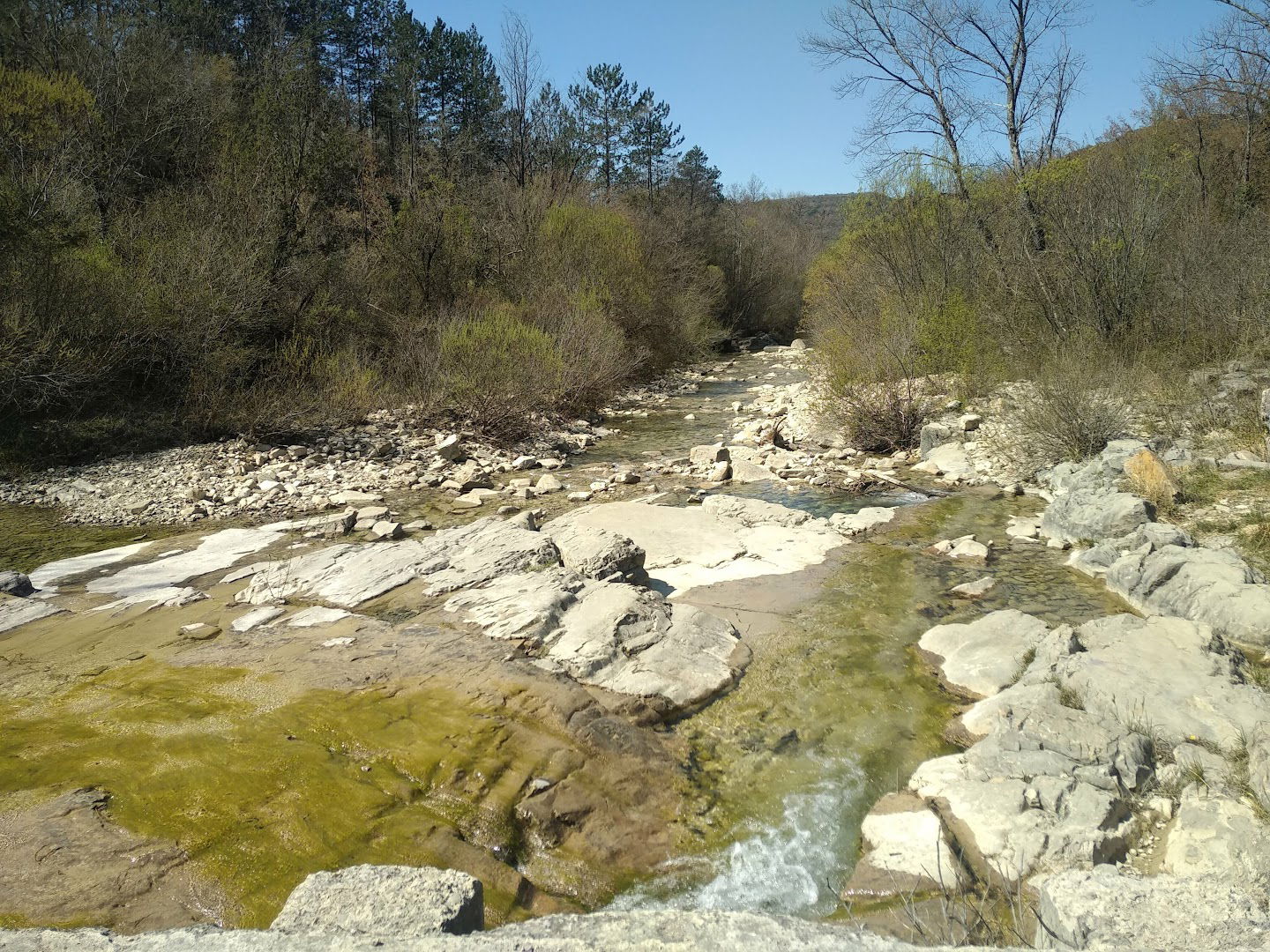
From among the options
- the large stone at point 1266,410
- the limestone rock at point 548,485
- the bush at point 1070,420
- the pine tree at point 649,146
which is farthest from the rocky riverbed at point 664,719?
the pine tree at point 649,146

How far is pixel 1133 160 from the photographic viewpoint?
15.2 metres

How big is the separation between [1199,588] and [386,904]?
5968 millimetres

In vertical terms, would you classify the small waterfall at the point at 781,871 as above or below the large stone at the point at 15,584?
below

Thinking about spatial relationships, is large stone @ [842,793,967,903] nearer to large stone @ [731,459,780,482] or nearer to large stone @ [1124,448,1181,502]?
large stone @ [1124,448,1181,502]

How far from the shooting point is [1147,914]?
2.11 meters

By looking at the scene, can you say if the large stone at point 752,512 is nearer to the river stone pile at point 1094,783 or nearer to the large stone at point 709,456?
the large stone at point 709,456

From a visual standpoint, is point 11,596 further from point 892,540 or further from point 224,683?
point 892,540

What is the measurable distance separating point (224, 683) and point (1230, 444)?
10.5 meters

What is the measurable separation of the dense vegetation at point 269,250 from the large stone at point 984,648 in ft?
33.3

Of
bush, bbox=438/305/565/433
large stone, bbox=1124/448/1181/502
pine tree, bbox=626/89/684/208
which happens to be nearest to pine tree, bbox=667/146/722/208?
pine tree, bbox=626/89/684/208

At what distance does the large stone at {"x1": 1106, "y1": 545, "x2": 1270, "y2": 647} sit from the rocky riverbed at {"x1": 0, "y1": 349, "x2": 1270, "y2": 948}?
3 cm

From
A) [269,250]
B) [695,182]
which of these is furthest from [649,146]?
[269,250]

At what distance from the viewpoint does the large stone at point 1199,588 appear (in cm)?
514

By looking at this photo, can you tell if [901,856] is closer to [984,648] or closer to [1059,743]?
[1059,743]
